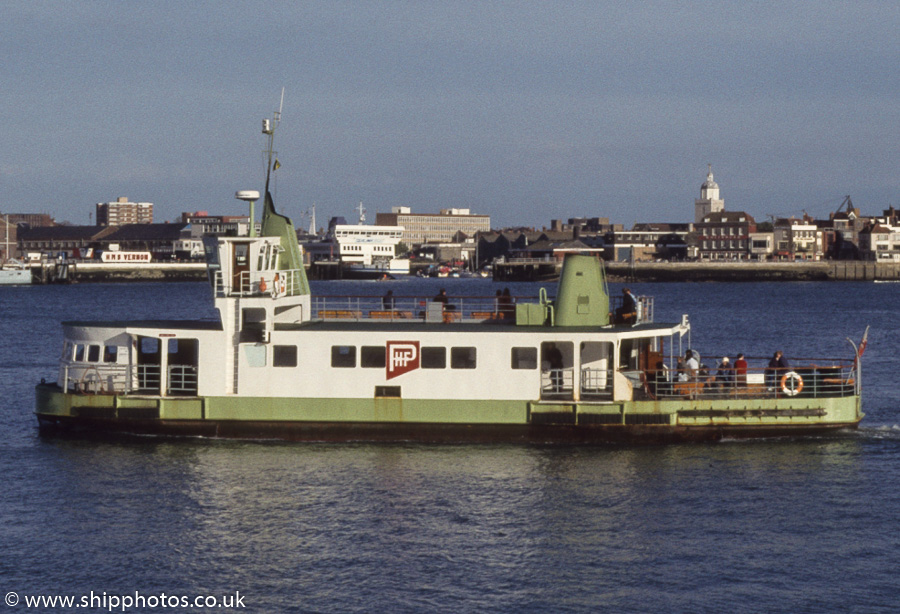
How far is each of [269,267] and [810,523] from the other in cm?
1669

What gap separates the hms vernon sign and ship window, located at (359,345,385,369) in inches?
8.8

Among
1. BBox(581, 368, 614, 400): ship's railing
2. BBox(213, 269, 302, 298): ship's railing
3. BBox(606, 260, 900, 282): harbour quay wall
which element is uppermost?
BBox(606, 260, 900, 282): harbour quay wall

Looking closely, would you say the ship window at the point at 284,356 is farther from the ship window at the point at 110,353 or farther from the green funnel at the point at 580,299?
the green funnel at the point at 580,299

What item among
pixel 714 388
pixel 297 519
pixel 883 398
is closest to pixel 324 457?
pixel 297 519

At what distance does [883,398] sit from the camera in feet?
138

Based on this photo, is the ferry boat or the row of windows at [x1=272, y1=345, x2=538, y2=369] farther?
the row of windows at [x1=272, y1=345, x2=538, y2=369]

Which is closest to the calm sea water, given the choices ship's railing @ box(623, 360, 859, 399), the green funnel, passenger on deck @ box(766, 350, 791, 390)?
ship's railing @ box(623, 360, 859, 399)

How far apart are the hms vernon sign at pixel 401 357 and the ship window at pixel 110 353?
809 centimetres

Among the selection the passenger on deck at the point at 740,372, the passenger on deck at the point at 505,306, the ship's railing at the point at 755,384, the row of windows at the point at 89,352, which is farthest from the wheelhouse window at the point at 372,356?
the passenger on deck at the point at 740,372

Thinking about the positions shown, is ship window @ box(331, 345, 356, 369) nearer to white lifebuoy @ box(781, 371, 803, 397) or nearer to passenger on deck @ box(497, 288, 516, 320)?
passenger on deck @ box(497, 288, 516, 320)

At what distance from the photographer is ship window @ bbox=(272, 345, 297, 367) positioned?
31281 millimetres

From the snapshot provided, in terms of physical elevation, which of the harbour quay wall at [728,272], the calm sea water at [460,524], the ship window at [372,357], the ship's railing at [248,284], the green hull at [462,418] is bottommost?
the calm sea water at [460,524]

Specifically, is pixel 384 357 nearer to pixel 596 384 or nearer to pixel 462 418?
pixel 462 418

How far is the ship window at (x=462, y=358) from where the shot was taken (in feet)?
101
